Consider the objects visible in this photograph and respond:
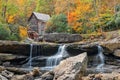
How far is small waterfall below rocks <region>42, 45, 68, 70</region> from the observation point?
29656mm

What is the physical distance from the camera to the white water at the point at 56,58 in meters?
29.6

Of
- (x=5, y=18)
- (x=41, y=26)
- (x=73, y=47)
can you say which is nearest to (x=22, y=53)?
(x=73, y=47)

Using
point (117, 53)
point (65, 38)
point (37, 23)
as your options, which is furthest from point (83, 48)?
point (37, 23)

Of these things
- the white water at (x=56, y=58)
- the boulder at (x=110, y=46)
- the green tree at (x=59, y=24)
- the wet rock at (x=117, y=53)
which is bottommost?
the white water at (x=56, y=58)

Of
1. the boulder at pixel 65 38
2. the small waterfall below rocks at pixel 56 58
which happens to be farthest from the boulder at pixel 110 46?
the boulder at pixel 65 38

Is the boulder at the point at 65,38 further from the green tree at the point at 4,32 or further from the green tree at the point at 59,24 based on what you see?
the green tree at the point at 4,32

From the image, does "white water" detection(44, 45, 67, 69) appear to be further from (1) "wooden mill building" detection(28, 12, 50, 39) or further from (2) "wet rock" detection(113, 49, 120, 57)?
(1) "wooden mill building" detection(28, 12, 50, 39)

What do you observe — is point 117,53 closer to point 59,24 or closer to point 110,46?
point 110,46

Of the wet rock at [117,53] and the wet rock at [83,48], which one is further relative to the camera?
the wet rock at [83,48]

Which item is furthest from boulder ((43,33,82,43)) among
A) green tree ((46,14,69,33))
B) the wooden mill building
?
the wooden mill building

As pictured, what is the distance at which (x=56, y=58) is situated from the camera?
30500 mm

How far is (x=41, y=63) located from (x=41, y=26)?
30109mm

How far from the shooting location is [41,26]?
60.2 metres


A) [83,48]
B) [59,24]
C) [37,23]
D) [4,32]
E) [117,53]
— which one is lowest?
[117,53]
